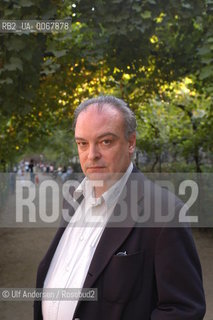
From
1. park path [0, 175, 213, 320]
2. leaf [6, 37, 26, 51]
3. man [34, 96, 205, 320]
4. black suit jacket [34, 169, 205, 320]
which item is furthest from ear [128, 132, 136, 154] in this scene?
park path [0, 175, 213, 320]

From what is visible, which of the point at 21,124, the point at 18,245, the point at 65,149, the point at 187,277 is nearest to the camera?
the point at 187,277

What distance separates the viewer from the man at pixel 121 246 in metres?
1.34

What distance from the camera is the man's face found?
1428 mm

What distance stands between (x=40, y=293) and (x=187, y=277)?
709 mm

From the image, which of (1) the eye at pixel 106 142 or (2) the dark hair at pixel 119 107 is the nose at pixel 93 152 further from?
(2) the dark hair at pixel 119 107

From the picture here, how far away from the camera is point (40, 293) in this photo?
1.67 metres

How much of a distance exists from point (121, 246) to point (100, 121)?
491 millimetres

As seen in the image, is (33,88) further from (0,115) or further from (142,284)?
(142,284)

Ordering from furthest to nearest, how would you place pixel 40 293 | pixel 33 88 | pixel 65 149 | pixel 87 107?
pixel 65 149 < pixel 33 88 < pixel 40 293 < pixel 87 107

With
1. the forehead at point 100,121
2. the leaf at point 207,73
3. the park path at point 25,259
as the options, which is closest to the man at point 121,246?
the forehead at point 100,121

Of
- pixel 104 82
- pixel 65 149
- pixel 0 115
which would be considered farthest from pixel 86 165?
pixel 65 149

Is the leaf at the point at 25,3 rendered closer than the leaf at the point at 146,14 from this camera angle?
Yes

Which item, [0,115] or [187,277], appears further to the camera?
[0,115]

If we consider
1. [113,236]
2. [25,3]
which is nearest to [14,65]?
[25,3]
